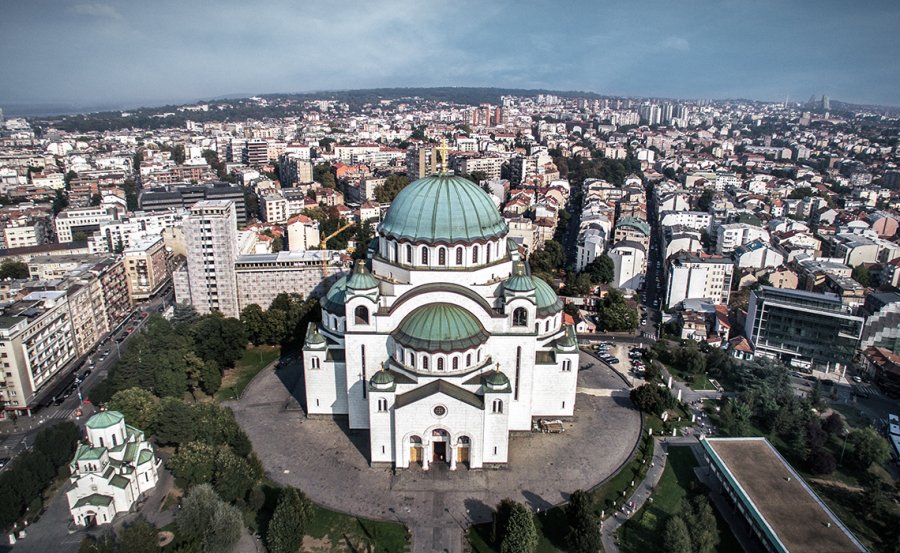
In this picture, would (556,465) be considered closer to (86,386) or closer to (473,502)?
(473,502)

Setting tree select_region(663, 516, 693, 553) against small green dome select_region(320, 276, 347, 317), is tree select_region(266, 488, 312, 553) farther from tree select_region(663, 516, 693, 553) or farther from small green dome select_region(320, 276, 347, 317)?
tree select_region(663, 516, 693, 553)

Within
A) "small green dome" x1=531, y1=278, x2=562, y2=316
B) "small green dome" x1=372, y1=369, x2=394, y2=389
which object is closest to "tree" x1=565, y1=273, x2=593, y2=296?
"small green dome" x1=531, y1=278, x2=562, y2=316

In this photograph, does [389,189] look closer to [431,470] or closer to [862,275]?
[862,275]

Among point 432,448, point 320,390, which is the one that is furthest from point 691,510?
point 320,390

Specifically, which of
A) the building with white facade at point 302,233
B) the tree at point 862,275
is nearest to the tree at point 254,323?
the building with white facade at point 302,233

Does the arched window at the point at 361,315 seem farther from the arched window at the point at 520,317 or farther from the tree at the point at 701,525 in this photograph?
the tree at the point at 701,525

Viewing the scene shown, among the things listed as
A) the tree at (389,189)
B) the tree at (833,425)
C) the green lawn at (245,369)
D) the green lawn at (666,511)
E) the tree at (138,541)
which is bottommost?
the green lawn at (666,511)
